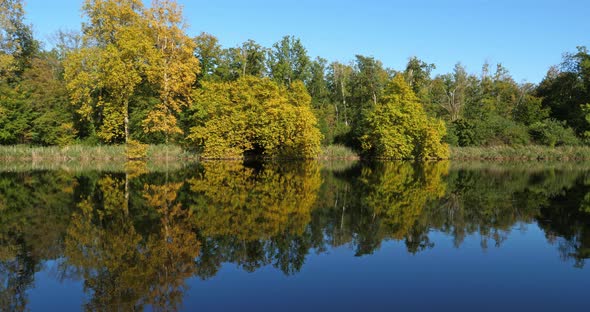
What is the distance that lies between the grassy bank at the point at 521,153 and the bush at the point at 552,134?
1.46 meters

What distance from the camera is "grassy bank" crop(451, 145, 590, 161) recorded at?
4991cm

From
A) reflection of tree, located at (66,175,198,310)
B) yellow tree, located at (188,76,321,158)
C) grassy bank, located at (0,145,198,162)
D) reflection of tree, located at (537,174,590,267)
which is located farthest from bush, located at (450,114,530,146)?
reflection of tree, located at (66,175,198,310)

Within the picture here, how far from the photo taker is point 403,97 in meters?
49.0

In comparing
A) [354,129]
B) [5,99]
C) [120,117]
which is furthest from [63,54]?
[354,129]

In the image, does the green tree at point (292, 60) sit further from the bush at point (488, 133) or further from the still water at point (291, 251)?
the still water at point (291, 251)

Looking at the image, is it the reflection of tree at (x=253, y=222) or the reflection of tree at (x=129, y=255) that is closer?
the reflection of tree at (x=129, y=255)

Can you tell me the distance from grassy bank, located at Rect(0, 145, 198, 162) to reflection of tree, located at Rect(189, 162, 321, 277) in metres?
23.4

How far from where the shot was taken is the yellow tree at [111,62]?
1623 inches

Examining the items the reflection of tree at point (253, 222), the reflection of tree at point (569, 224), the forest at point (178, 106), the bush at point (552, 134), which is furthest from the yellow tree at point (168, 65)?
the bush at point (552, 134)

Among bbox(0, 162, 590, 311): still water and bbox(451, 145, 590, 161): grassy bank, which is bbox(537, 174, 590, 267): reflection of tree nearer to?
bbox(0, 162, 590, 311): still water

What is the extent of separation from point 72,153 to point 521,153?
154 feet

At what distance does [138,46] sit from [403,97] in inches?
1078

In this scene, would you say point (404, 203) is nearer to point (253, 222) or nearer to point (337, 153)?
point (253, 222)

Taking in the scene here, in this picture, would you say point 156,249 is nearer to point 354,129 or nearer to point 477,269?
point 477,269
